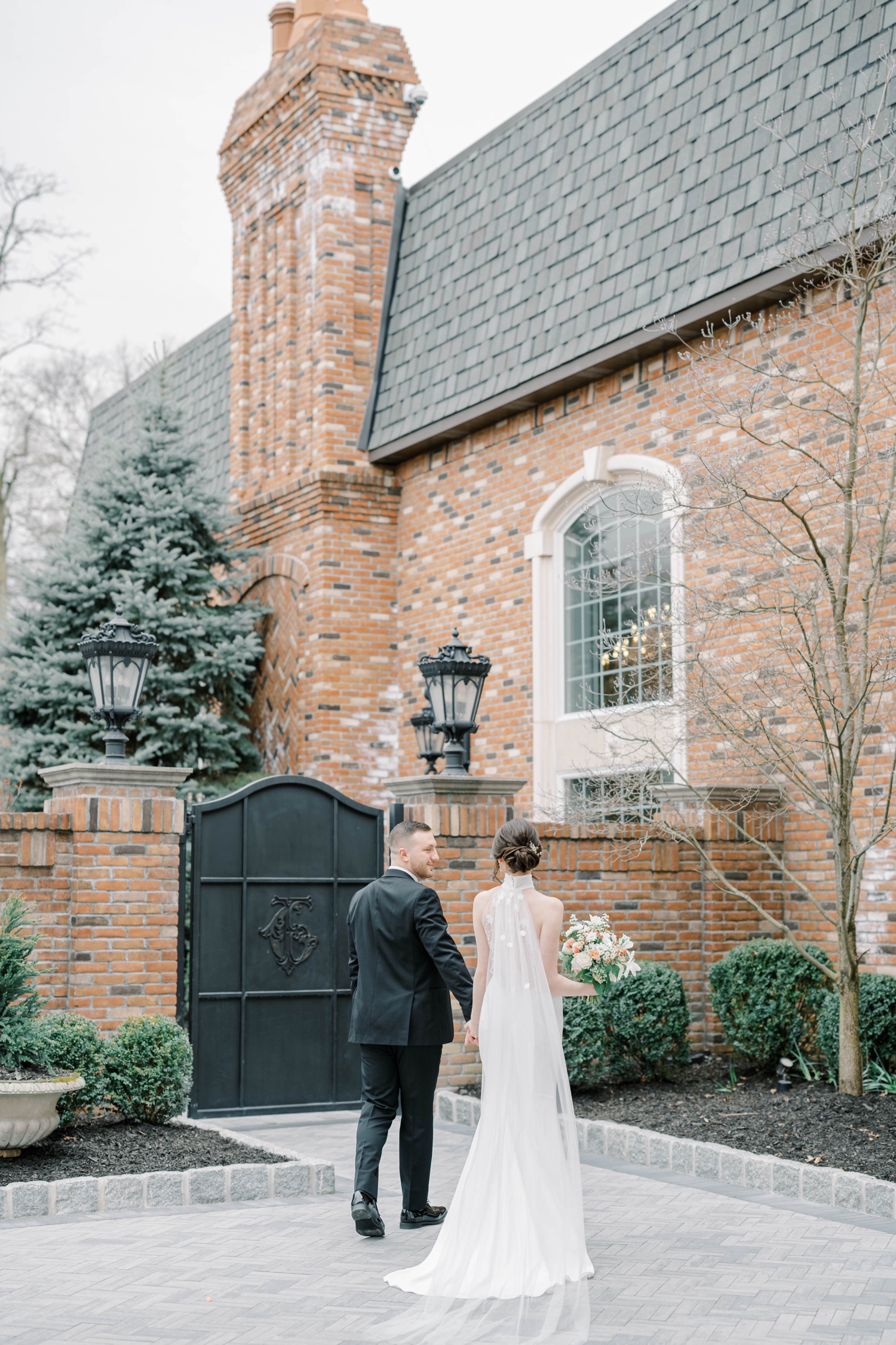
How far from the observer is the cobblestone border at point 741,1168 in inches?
253

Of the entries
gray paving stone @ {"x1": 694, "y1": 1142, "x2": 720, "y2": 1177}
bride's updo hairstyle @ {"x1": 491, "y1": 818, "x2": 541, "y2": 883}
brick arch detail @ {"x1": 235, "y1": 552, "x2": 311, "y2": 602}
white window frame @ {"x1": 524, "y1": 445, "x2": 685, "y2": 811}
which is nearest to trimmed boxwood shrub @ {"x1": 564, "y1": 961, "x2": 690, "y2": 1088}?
gray paving stone @ {"x1": 694, "y1": 1142, "x2": 720, "y2": 1177}

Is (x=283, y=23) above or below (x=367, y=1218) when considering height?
above

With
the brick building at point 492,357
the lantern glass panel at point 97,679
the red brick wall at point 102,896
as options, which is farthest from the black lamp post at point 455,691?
the lantern glass panel at point 97,679

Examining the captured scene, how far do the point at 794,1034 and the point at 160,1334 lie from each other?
5.65 meters

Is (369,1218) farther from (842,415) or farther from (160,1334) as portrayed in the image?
(842,415)

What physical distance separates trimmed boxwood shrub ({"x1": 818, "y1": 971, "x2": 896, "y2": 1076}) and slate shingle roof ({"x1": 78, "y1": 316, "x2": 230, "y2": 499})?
10.8 meters

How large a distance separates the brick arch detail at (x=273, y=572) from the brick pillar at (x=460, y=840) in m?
6.40

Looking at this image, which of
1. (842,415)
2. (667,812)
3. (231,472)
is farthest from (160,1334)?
(231,472)

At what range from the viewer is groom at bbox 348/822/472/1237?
6098 mm

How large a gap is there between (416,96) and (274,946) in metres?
10.8

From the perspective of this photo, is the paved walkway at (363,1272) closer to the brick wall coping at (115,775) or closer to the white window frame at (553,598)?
the brick wall coping at (115,775)

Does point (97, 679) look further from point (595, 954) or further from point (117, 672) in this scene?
point (595, 954)

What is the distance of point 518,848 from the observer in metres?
5.61

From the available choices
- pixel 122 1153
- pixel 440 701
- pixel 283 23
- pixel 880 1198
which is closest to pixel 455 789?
pixel 440 701
